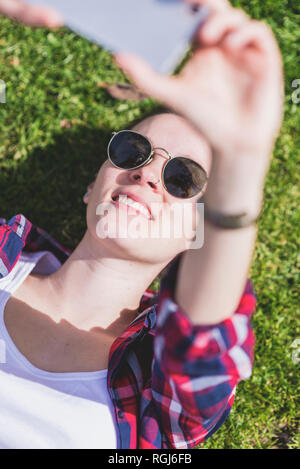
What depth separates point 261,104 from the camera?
50.3 inches

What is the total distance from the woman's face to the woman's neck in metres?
0.14

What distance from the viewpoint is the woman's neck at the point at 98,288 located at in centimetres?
261

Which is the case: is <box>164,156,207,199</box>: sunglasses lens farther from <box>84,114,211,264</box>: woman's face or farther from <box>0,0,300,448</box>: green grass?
<box>0,0,300,448</box>: green grass

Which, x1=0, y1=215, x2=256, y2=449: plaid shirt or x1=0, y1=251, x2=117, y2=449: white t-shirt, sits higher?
x1=0, y1=215, x2=256, y2=449: plaid shirt

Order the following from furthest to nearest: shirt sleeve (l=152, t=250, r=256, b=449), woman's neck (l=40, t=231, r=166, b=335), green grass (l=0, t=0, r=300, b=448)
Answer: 1. green grass (l=0, t=0, r=300, b=448)
2. woman's neck (l=40, t=231, r=166, b=335)
3. shirt sleeve (l=152, t=250, r=256, b=449)

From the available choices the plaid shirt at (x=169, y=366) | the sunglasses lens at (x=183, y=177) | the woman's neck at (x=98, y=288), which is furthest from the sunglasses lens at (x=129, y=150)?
the plaid shirt at (x=169, y=366)

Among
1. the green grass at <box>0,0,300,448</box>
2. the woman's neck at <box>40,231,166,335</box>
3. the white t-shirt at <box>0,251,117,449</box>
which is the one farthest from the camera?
the green grass at <box>0,0,300,448</box>

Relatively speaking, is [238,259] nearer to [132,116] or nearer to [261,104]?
[261,104]

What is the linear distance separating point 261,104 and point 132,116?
269cm

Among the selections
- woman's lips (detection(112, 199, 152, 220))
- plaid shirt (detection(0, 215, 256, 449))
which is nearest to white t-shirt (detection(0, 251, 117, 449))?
plaid shirt (detection(0, 215, 256, 449))

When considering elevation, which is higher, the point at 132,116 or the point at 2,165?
the point at 132,116

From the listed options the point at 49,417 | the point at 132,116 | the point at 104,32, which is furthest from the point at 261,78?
the point at 132,116

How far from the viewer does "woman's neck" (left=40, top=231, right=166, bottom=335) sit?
261 centimetres

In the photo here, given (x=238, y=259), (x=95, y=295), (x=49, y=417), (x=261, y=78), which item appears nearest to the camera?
(x=261, y=78)
